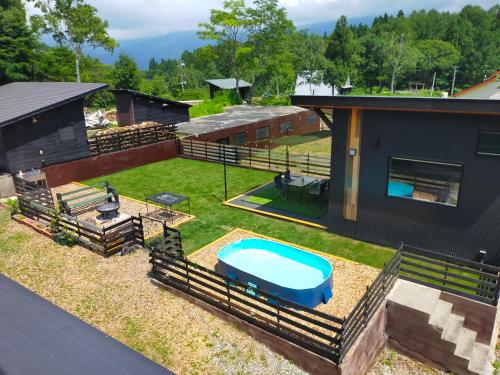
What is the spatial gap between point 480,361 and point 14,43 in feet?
171

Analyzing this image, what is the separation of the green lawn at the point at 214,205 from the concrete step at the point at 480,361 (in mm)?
3205

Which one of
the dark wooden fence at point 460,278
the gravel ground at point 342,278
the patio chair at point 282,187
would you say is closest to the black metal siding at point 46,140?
the patio chair at point 282,187

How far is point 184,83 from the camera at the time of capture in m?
89.3

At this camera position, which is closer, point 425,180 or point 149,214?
point 425,180

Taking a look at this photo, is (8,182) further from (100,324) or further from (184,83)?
(184,83)

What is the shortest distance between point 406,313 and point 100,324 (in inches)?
302

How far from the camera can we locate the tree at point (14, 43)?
41.1m

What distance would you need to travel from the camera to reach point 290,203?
1620cm

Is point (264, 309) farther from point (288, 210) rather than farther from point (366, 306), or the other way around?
point (288, 210)

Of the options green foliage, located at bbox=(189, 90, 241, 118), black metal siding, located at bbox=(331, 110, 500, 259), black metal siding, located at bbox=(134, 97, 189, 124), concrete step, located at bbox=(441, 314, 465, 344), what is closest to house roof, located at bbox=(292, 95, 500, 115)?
black metal siding, located at bbox=(331, 110, 500, 259)

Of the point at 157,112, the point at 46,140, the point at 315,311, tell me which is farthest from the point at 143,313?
the point at 157,112

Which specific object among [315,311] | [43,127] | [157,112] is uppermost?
[43,127]

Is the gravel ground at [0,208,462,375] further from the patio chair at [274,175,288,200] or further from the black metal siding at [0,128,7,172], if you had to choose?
the black metal siding at [0,128,7,172]

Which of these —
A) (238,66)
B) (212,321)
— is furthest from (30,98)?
(238,66)
